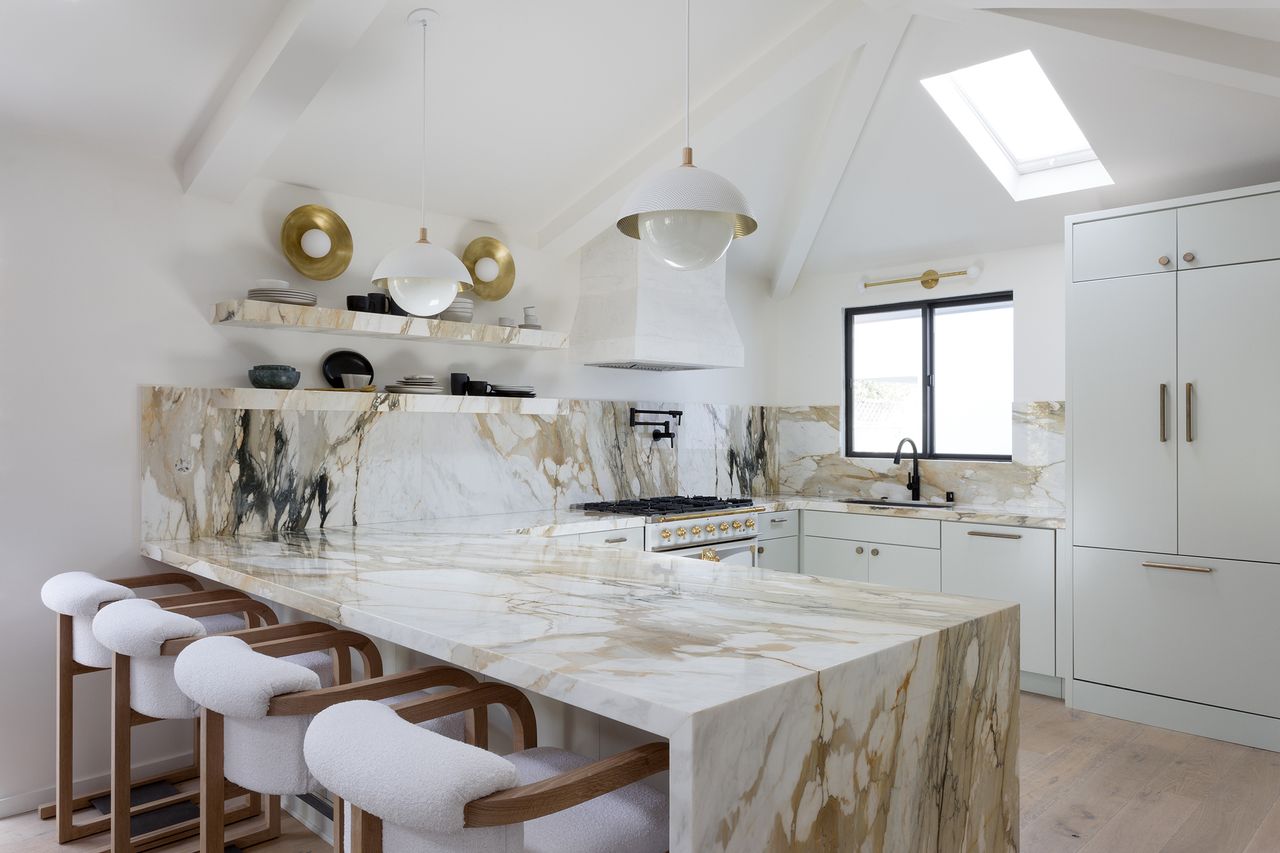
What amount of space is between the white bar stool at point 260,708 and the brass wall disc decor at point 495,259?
2492mm

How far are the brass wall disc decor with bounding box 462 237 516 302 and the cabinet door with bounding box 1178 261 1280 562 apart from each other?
3119mm

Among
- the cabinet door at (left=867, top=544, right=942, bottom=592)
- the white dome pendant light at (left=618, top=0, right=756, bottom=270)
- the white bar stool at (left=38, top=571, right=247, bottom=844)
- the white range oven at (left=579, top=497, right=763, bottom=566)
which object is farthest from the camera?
the cabinet door at (left=867, top=544, right=942, bottom=592)

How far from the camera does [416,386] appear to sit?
148 inches

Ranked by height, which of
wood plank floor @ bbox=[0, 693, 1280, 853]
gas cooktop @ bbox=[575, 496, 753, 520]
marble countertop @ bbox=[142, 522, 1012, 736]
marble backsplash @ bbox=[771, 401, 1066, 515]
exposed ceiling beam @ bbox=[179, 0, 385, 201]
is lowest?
wood plank floor @ bbox=[0, 693, 1280, 853]

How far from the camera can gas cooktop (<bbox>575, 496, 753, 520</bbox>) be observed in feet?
14.3

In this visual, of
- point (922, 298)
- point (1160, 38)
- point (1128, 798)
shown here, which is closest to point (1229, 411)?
point (1160, 38)

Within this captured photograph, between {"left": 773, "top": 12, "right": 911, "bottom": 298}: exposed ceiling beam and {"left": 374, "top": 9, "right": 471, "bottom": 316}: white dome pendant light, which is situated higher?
{"left": 773, "top": 12, "right": 911, "bottom": 298}: exposed ceiling beam

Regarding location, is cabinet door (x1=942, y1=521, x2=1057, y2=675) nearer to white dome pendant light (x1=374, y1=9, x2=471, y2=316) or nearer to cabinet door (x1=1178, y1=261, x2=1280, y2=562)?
cabinet door (x1=1178, y1=261, x2=1280, y2=562)

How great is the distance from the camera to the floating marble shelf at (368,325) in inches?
128

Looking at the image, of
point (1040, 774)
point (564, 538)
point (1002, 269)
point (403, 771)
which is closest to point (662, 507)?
point (564, 538)

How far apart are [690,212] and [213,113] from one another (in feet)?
6.85

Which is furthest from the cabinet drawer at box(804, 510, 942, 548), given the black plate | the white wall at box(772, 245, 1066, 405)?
the black plate

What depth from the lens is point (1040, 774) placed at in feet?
10.7

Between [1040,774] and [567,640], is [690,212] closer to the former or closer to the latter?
[567,640]
